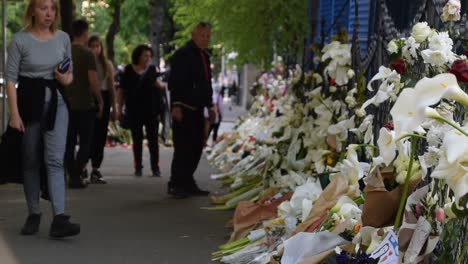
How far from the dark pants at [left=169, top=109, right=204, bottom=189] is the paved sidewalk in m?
0.24

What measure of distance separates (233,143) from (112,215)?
21.4 feet

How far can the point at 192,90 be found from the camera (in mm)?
9688

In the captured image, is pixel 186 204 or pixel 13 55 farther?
pixel 186 204

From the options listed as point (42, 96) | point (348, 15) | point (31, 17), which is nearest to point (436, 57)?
point (42, 96)

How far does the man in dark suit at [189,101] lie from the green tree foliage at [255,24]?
36.6 inches

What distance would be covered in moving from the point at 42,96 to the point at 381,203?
3.37 metres

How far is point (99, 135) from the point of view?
11.7 meters

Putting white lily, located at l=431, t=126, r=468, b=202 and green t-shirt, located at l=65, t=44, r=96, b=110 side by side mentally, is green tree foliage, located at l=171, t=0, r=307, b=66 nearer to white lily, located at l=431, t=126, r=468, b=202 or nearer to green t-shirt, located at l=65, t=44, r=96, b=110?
green t-shirt, located at l=65, t=44, r=96, b=110

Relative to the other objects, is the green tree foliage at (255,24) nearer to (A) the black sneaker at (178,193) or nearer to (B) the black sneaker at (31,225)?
(A) the black sneaker at (178,193)

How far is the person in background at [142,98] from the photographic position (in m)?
12.0

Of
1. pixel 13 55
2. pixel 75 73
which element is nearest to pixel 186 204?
pixel 75 73

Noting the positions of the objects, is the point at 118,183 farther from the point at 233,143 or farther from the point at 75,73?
the point at 233,143

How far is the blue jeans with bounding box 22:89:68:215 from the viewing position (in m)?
7.00

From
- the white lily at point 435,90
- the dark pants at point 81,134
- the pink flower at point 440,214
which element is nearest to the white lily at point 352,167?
the pink flower at point 440,214
